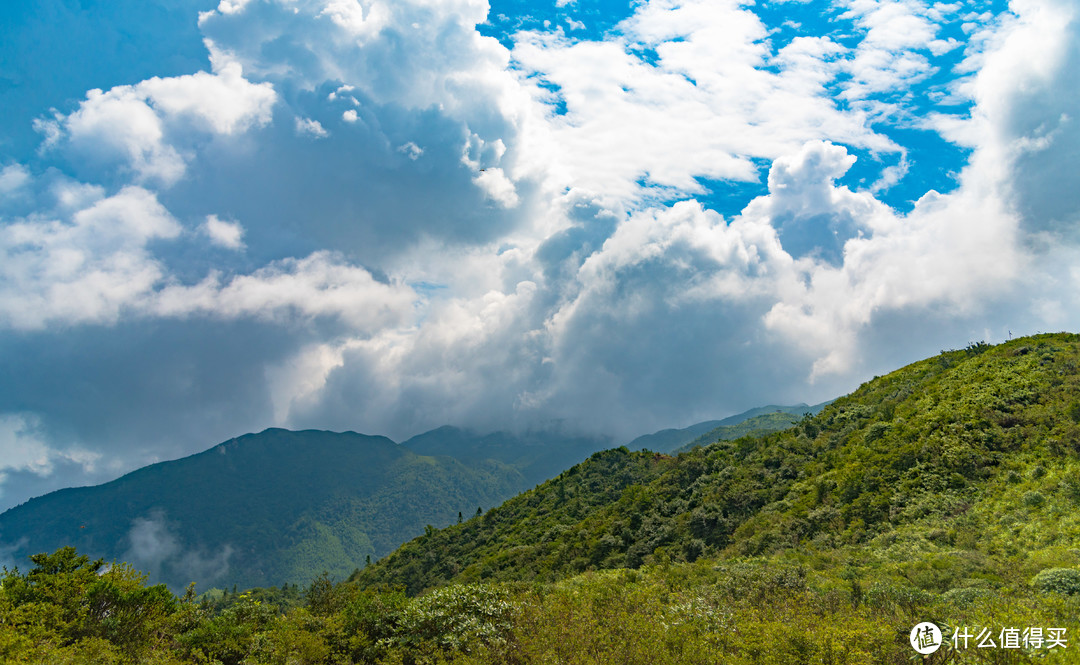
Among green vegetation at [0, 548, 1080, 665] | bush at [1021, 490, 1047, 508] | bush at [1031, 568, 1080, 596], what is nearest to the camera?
green vegetation at [0, 548, 1080, 665]

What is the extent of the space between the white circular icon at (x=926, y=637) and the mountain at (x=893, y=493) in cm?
739

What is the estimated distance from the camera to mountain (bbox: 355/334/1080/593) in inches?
1026

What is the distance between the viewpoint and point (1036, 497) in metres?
27.7

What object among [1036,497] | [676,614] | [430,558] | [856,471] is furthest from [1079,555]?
[430,558]

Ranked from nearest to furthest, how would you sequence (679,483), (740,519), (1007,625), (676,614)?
(1007,625) → (676,614) → (740,519) → (679,483)

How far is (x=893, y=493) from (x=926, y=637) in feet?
91.9

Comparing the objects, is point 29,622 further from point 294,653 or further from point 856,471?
point 856,471

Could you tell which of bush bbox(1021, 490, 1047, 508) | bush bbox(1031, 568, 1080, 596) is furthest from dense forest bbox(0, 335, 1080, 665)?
bush bbox(1021, 490, 1047, 508)

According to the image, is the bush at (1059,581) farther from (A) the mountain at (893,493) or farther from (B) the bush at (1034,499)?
(B) the bush at (1034,499)

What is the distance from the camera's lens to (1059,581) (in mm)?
16062

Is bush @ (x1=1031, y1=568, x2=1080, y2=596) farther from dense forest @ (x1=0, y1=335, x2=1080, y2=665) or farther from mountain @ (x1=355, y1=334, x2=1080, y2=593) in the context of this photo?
mountain @ (x1=355, y1=334, x2=1080, y2=593)

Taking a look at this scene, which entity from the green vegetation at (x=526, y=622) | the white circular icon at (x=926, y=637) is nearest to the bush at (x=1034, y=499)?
the green vegetation at (x=526, y=622)

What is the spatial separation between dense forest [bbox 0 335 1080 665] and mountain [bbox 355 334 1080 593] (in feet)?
0.63

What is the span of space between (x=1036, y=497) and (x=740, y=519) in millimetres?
22739
